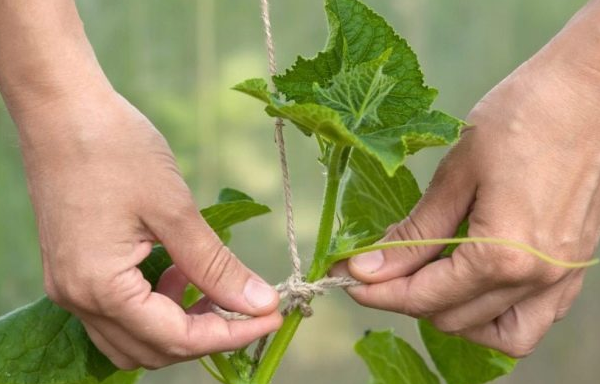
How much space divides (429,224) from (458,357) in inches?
10.7

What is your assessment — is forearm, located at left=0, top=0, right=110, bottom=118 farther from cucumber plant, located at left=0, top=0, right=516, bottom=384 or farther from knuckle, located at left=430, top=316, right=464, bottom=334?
knuckle, located at left=430, top=316, right=464, bottom=334

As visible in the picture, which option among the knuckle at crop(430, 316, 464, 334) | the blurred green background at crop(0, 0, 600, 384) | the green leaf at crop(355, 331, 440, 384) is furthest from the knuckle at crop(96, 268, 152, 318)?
the blurred green background at crop(0, 0, 600, 384)

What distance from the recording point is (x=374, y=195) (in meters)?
0.87

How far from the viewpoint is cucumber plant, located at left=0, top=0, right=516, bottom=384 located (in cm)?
63

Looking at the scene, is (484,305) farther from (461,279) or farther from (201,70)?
(201,70)

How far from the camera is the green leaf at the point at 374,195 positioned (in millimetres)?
824

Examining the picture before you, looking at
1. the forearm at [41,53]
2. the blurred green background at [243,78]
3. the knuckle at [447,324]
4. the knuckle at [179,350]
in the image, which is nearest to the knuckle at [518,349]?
the knuckle at [447,324]

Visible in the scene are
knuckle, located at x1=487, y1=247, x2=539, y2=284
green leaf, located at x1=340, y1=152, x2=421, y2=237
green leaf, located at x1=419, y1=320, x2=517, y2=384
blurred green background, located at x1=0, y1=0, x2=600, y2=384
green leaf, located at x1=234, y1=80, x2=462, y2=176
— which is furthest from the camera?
blurred green background, located at x1=0, y1=0, x2=600, y2=384

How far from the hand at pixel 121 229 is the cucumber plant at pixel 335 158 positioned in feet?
0.16

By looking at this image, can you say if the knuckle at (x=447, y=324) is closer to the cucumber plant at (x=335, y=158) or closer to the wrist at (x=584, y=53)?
the cucumber plant at (x=335, y=158)

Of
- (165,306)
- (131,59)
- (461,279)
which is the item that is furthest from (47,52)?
(131,59)

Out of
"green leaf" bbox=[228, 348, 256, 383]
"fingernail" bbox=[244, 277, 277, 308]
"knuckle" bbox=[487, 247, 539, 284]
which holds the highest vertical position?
"knuckle" bbox=[487, 247, 539, 284]

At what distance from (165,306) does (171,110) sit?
46.4 inches

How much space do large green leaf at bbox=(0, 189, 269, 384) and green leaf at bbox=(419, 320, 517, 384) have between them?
0.83ft
